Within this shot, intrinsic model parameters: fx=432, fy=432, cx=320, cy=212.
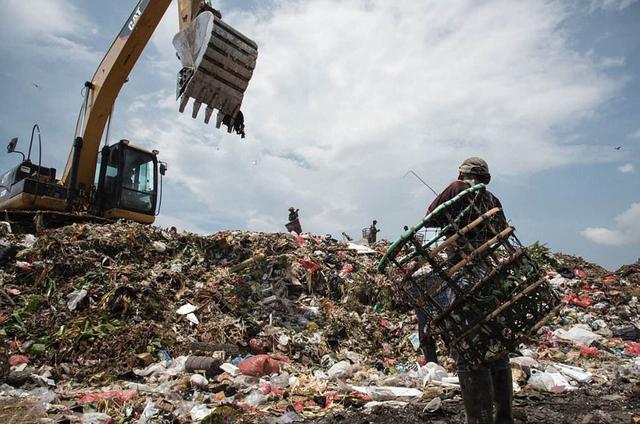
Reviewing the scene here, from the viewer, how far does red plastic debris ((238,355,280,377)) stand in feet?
12.8

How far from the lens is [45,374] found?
3.90m

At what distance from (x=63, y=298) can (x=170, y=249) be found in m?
2.05

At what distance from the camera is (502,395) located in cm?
218

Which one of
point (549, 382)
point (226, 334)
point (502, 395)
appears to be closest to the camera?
point (502, 395)

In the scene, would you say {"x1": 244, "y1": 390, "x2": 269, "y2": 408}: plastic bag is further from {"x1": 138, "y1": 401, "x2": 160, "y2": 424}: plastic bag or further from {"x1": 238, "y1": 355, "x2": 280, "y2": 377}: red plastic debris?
{"x1": 138, "y1": 401, "x2": 160, "y2": 424}: plastic bag

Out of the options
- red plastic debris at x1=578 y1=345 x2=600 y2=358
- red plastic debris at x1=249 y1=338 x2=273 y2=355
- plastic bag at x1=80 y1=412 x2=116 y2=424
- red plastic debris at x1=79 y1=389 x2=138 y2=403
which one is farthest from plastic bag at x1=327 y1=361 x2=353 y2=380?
red plastic debris at x1=578 y1=345 x2=600 y2=358

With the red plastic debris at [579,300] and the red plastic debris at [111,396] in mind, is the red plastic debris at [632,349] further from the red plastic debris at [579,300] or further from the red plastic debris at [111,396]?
the red plastic debris at [111,396]

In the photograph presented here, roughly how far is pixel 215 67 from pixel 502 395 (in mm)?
4509

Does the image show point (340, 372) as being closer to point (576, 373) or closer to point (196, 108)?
point (576, 373)

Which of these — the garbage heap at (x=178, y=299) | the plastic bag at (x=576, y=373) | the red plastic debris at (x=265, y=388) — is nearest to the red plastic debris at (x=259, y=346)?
the garbage heap at (x=178, y=299)

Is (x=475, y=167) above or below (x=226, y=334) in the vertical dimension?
above

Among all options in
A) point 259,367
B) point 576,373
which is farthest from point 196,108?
point 576,373

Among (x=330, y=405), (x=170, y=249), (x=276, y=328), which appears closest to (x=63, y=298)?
(x=170, y=249)

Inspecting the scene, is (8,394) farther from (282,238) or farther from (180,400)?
(282,238)
